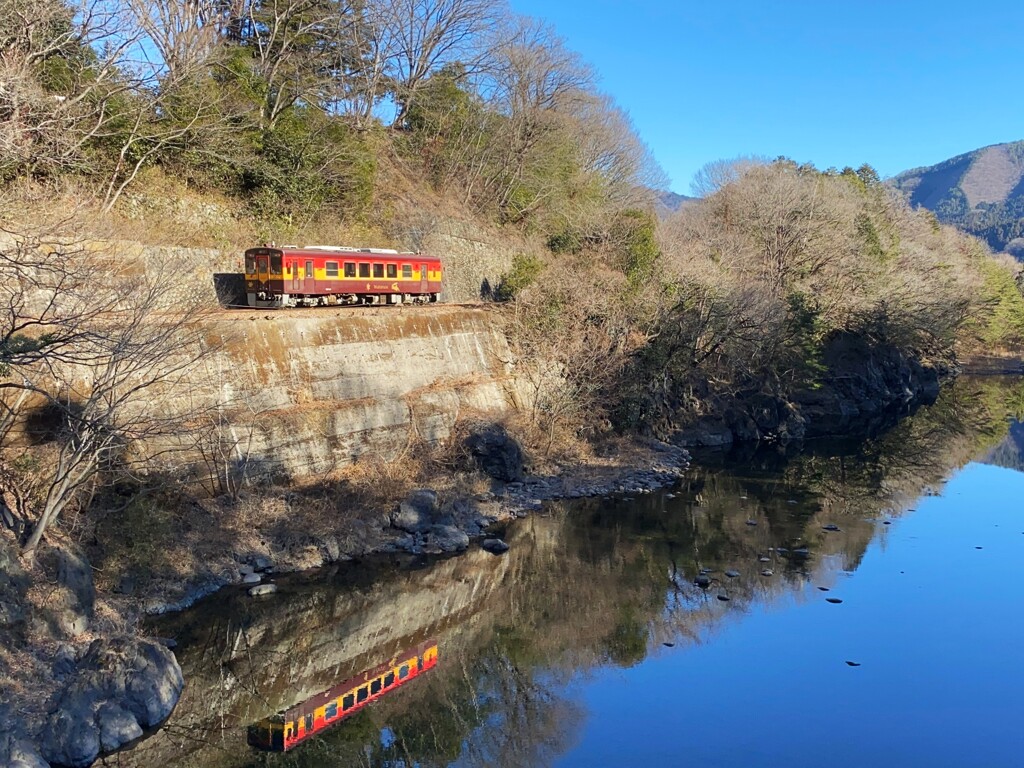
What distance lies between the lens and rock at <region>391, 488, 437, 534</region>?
1638cm

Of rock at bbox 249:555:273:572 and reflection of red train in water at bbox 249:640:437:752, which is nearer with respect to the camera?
reflection of red train in water at bbox 249:640:437:752

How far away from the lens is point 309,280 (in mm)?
19469

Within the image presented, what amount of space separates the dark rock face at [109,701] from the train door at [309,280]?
1129 centimetres

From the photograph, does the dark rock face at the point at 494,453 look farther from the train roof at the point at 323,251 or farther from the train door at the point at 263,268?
the train door at the point at 263,268

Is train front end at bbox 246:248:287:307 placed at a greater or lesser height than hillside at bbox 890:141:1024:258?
lesser

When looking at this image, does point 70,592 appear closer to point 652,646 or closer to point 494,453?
point 652,646

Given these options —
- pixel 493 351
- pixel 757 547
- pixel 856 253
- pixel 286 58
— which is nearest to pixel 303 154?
pixel 286 58

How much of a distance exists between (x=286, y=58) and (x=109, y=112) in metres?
7.18

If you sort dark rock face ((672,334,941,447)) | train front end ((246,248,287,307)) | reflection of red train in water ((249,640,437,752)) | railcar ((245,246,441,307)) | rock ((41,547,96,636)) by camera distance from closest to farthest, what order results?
1. reflection of red train in water ((249,640,437,752))
2. rock ((41,547,96,636))
3. train front end ((246,248,287,307))
4. railcar ((245,246,441,307))
5. dark rock face ((672,334,941,447))

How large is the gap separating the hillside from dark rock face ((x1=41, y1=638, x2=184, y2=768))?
482 feet

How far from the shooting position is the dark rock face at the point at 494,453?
20016mm

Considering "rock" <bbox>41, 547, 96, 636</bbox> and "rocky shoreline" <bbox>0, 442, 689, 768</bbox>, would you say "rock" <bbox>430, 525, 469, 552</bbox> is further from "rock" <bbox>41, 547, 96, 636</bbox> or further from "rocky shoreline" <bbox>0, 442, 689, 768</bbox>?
"rock" <bbox>41, 547, 96, 636</bbox>

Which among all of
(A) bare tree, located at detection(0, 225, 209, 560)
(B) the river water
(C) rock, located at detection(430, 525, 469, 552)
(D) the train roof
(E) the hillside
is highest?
(E) the hillside

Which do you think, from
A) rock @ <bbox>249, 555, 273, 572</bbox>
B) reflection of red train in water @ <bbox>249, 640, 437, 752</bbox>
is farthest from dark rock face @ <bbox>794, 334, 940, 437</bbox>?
rock @ <bbox>249, 555, 273, 572</bbox>
